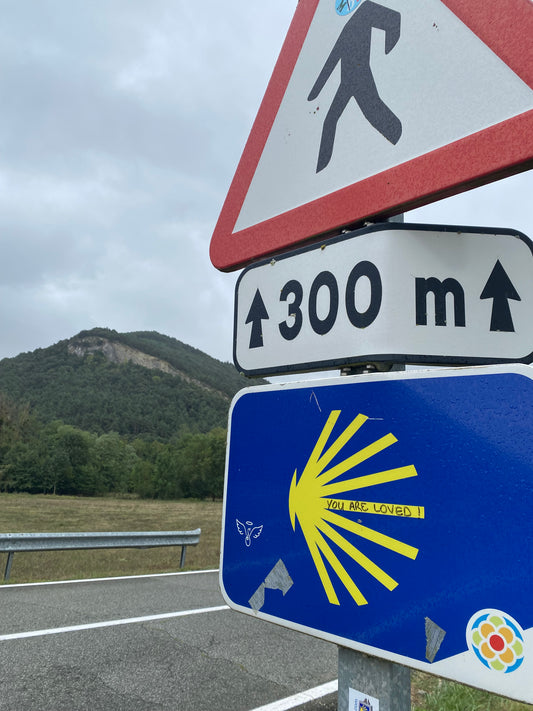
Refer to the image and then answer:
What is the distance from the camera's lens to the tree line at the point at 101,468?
249 feet

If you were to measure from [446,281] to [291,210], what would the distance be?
0.50 metres

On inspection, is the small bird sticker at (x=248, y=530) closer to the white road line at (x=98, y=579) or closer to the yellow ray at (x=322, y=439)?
the yellow ray at (x=322, y=439)

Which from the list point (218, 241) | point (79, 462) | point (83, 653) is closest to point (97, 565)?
point (83, 653)

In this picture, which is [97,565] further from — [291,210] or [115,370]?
[115,370]

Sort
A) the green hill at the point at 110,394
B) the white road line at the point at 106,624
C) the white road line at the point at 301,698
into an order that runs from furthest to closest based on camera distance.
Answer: the green hill at the point at 110,394
the white road line at the point at 106,624
the white road line at the point at 301,698

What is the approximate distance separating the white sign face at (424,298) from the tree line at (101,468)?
7887 cm

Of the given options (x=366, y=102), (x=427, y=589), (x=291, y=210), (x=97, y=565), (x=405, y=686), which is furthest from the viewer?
(x=97, y=565)

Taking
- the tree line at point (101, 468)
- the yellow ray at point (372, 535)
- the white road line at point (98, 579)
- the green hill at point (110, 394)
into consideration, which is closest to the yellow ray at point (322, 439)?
the yellow ray at point (372, 535)

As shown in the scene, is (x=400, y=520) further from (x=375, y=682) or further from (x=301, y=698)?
(x=301, y=698)

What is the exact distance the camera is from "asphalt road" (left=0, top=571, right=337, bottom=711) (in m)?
3.88

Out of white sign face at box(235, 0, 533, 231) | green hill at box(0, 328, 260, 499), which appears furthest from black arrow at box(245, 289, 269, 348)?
green hill at box(0, 328, 260, 499)

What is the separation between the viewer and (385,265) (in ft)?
3.85

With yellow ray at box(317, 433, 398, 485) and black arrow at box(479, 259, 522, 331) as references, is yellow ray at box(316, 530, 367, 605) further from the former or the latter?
black arrow at box(479, 259, 522, 331)

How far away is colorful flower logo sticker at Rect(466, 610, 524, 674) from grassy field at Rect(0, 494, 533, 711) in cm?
367
